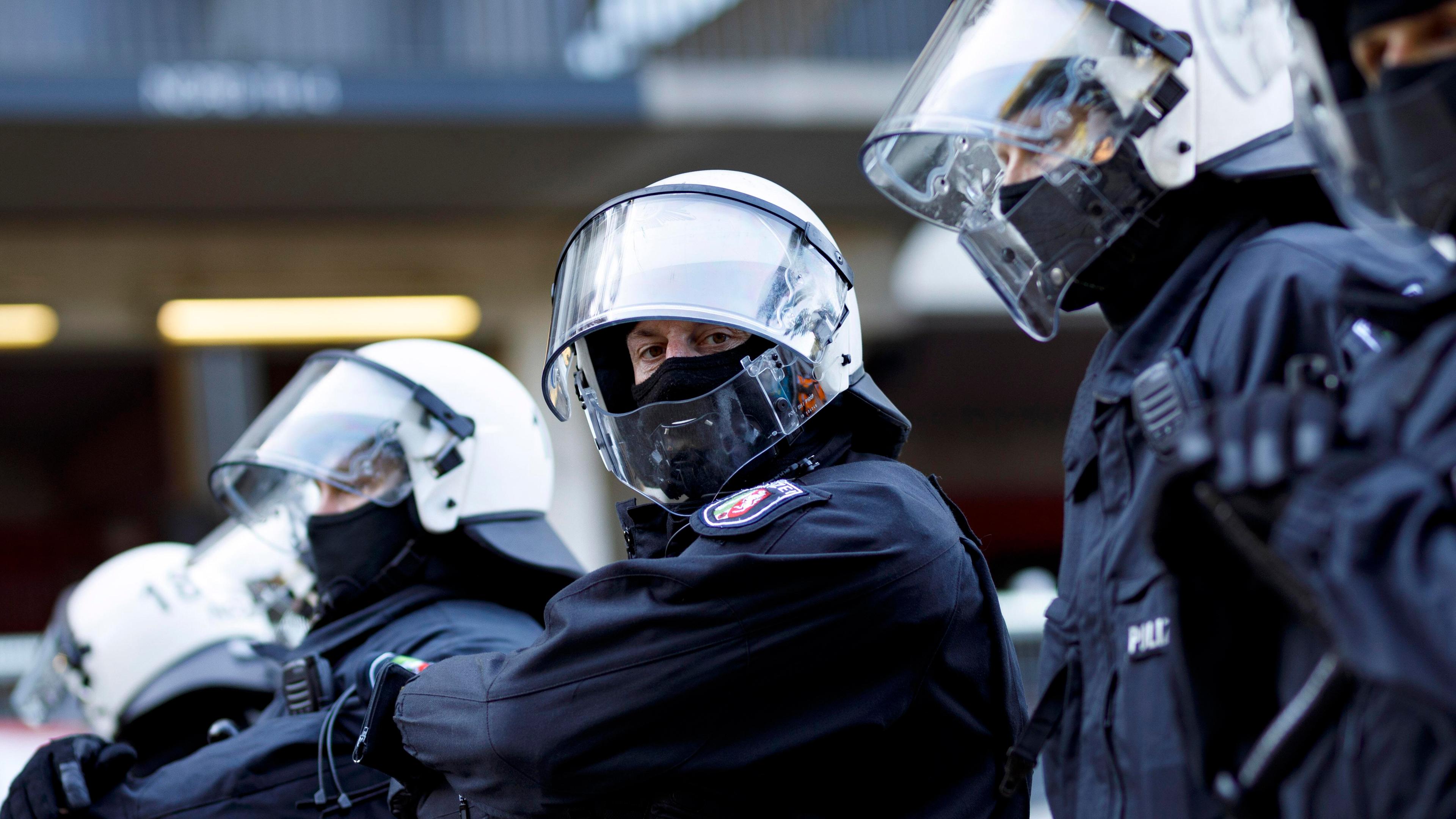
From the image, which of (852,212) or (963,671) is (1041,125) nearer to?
(963,671)

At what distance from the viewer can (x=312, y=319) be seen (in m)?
9.80

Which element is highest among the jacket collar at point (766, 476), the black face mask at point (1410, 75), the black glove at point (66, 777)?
the black face mask at point (1410, 75)

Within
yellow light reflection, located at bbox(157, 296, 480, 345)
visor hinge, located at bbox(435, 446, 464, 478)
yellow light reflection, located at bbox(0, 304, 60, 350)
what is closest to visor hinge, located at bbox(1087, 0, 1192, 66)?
visor hinge, located at bbox(435, 446, 464, 478)

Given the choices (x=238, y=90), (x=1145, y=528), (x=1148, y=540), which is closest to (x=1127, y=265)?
(x=1145, y=528)

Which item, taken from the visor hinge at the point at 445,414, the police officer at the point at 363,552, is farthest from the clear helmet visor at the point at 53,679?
the visor hinge at the point at 445,414

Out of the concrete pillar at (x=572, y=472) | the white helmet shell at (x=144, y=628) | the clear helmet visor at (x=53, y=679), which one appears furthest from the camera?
the concrete pillar at (x=572, y=472)

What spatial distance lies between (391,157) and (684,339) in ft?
21.0

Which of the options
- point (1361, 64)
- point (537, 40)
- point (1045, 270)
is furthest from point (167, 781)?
point (537, 40)

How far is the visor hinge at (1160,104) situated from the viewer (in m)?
2.01

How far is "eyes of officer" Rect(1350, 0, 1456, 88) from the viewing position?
141cm

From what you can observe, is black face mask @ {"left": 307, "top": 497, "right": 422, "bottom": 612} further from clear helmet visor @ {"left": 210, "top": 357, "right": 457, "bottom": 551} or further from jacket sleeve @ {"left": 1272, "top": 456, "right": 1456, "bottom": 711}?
jacket sleeve @ {"left": 1272, "top": 456, "right": 1456, "bottom": 711}

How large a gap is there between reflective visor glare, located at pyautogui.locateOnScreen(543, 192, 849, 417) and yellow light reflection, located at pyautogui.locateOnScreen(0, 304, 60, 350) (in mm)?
7690

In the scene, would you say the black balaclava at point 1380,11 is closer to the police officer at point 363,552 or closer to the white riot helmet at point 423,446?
the police officer at point 363,552

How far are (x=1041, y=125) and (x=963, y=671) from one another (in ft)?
2.50
